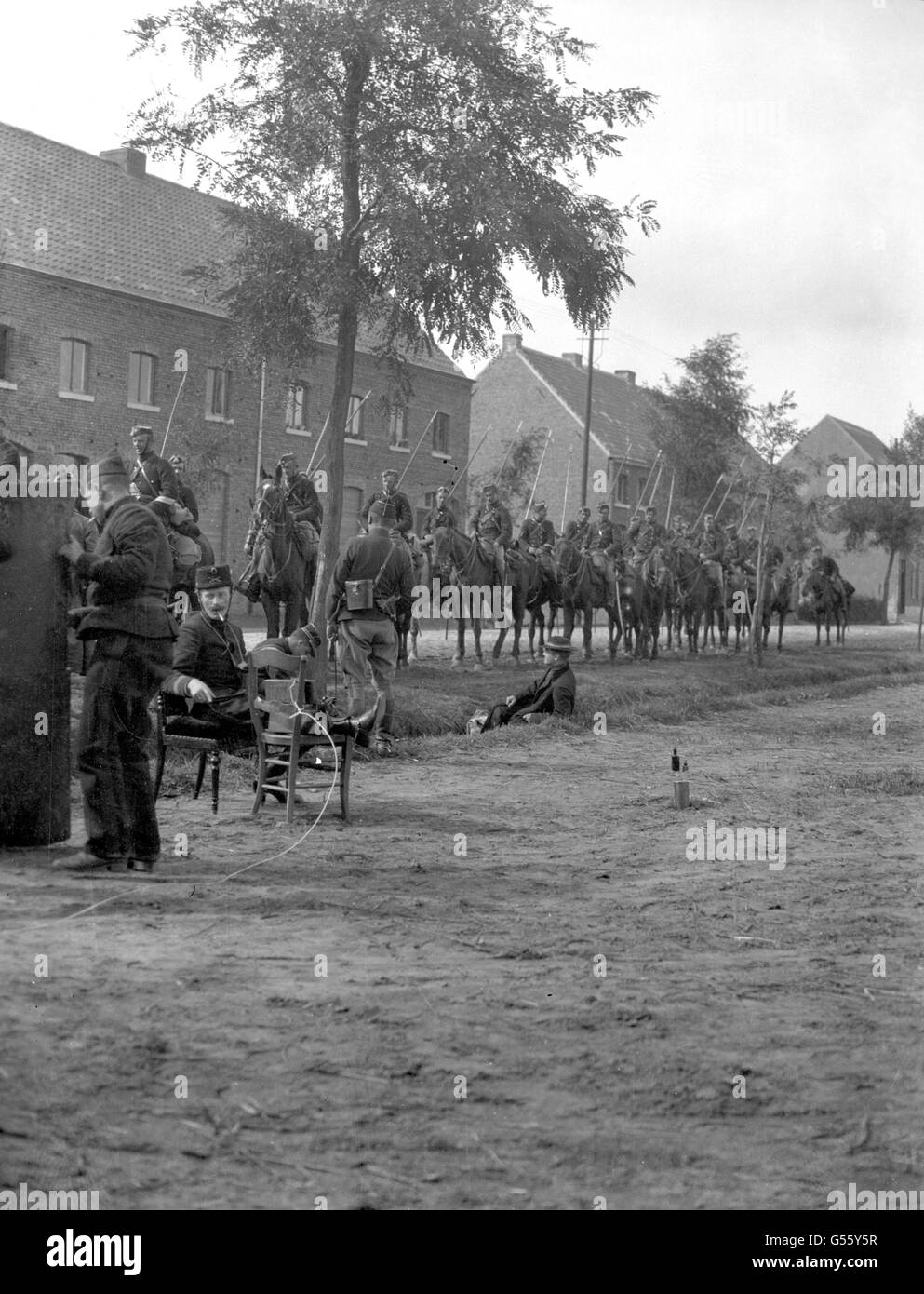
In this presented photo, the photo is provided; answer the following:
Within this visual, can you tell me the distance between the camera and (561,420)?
5253cm

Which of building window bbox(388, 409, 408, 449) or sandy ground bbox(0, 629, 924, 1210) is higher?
building window bbox(388, 409, 408, 449)

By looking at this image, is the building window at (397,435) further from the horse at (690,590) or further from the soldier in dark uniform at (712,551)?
the horse at (690,590)

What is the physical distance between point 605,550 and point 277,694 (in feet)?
59.5

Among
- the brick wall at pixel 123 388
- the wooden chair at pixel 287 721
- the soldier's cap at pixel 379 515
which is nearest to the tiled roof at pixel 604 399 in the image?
the brick wall at pixel 123 388

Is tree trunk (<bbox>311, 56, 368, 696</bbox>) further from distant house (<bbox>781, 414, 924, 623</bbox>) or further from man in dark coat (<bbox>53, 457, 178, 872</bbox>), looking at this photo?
distant house (<bbox>781, 414, 924, 623</bbox>)

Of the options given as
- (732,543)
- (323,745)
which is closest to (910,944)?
(323,745)

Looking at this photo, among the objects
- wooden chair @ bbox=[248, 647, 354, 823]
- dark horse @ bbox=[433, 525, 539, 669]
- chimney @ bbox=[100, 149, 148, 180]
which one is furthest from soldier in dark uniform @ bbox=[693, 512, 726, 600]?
wooden chair @ bbox=[248, 647, 354, 823]

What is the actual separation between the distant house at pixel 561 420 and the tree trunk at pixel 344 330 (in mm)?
23569

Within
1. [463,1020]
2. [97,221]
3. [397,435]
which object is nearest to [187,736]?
[463,1020]

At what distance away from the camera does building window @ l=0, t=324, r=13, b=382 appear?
27.6 m

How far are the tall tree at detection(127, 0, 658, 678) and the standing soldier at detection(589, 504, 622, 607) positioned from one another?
393 inches

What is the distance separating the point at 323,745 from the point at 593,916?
3194 mm

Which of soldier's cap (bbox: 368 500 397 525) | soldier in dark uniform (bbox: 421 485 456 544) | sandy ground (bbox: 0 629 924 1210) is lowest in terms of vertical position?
sandy ground (bbox: 0 629 924 1210)

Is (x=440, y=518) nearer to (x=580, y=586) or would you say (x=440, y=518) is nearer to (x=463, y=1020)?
(x=580, y=586)
